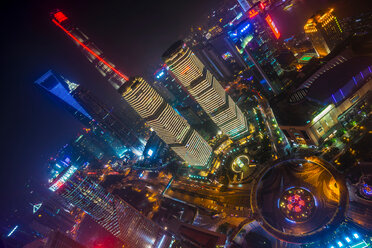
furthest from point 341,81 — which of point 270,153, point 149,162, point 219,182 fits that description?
point 149,162

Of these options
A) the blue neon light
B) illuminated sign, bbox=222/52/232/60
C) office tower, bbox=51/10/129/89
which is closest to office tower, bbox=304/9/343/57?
illuminated sign, bbox=222/52/232/60

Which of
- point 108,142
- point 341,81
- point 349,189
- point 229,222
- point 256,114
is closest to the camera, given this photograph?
point 349,189

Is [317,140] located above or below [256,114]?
below

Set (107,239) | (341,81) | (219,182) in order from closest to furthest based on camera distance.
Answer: (341,81) → (219,182) → (107,239)

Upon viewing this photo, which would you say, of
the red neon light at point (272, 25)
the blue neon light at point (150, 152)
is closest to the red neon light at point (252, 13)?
the red neon light at point (272, 25)

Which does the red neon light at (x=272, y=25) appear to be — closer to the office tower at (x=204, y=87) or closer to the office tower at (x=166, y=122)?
the office tower at (x=204, y=87)

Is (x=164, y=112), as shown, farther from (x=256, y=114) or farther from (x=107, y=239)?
(x=107, y=239)

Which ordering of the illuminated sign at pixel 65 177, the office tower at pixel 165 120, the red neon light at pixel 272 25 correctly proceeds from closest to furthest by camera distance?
the office tower at pixel 165 120 < the illuminated sign at pixel 65 177 < the red neon light at pixel 272 25
